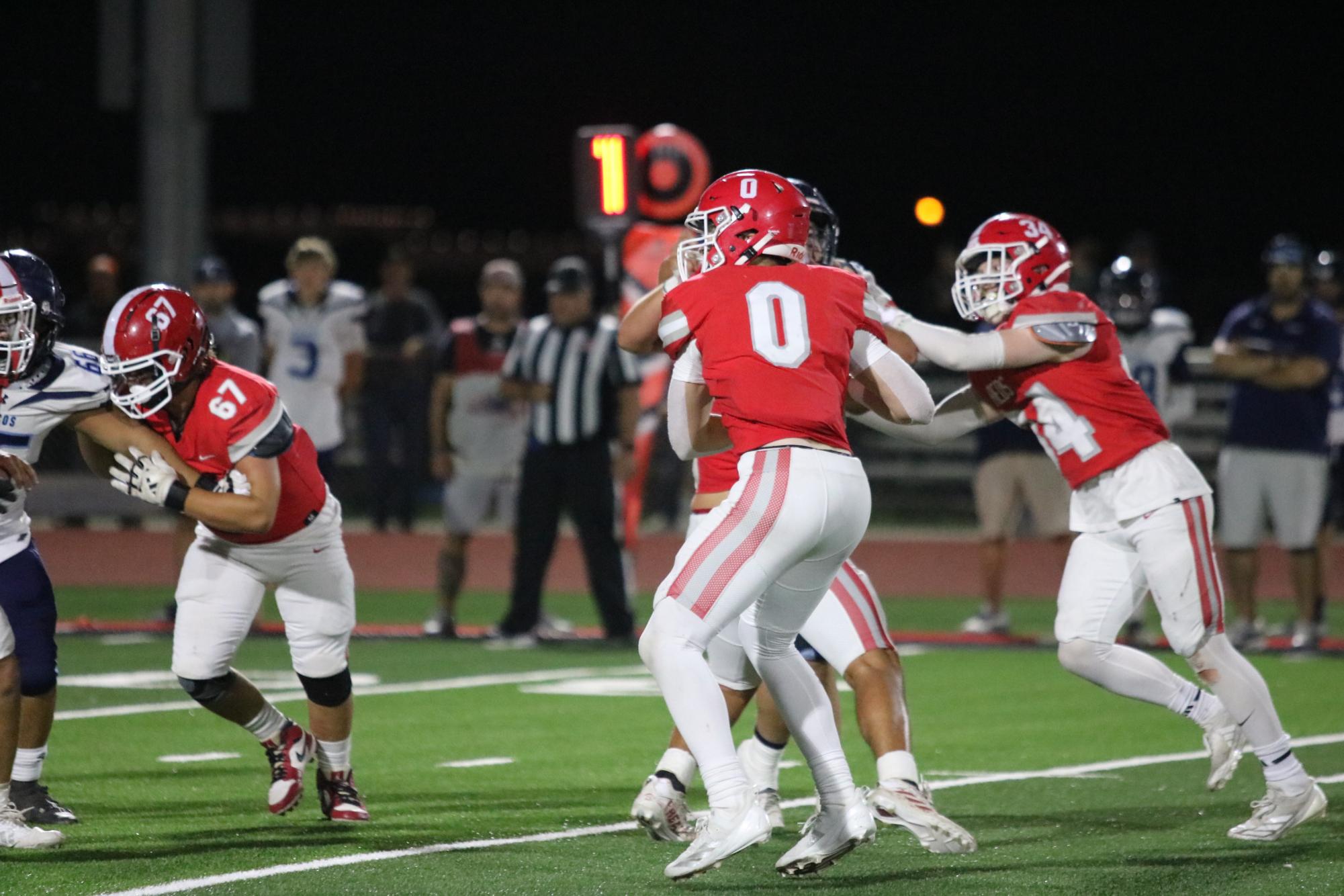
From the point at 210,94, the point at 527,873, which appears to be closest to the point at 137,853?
the point at 527,873

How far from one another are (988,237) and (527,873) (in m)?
2.27

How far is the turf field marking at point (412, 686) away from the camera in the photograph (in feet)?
26.8

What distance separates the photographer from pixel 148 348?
18.0ft

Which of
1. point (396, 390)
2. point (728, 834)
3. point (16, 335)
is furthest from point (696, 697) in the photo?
point (396, 390)

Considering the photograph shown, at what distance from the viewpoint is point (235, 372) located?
5.74 metres

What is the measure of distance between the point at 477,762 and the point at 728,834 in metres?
2.55

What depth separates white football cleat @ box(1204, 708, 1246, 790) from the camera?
6.05 metres

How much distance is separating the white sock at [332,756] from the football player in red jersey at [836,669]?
101cm

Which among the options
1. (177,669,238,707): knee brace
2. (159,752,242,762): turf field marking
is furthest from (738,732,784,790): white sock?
(159,752,242,762): turf field marking

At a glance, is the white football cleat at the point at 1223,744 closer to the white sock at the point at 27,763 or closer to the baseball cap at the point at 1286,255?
the white sock at the point at 27,763

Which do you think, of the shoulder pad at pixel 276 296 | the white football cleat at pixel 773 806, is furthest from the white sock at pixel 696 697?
the shoulder pad at pixel 276 296

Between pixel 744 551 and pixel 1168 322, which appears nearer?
pixel 744 551

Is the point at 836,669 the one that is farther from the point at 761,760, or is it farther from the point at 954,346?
the point at 954,346

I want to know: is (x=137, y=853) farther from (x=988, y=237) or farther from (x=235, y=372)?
(x=988, y=237)
